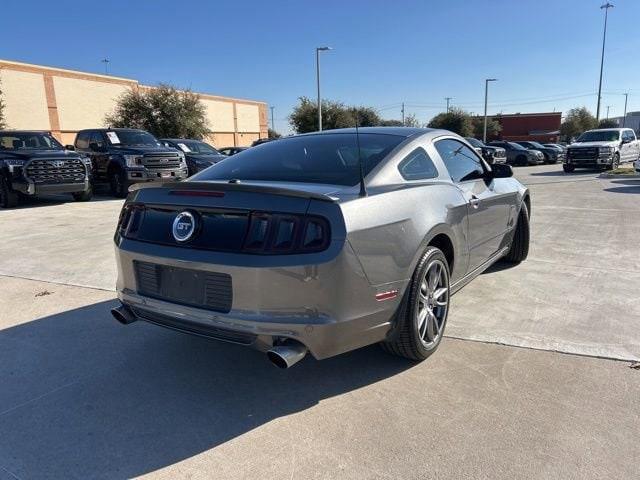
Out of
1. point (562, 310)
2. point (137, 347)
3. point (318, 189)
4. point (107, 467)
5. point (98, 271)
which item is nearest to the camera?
point (107, 467)

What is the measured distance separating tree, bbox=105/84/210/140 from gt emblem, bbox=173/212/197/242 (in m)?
31.6

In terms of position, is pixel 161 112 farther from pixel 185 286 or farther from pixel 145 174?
pixel 185 286

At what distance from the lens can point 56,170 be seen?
39.5ft

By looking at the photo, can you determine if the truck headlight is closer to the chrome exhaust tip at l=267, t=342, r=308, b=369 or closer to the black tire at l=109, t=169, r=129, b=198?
the black tire at l=109, t=169, r=129, b=198

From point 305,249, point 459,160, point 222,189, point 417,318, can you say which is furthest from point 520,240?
point 222,189

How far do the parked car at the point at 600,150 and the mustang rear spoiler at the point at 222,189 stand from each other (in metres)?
21.7

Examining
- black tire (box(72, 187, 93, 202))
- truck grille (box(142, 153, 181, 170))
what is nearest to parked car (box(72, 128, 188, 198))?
truck grille (box(142, 153, 181, 170))

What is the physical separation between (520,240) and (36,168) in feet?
35.4

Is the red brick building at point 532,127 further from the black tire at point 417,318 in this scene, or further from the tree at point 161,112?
the black tire at point 417,318

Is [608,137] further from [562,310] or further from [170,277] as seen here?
[170,277]

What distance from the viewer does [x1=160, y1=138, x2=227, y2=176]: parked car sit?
52.2ft

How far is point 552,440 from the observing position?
2590mm

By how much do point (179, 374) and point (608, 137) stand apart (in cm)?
2400

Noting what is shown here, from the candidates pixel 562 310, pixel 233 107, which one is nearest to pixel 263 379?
pixel 562 310
